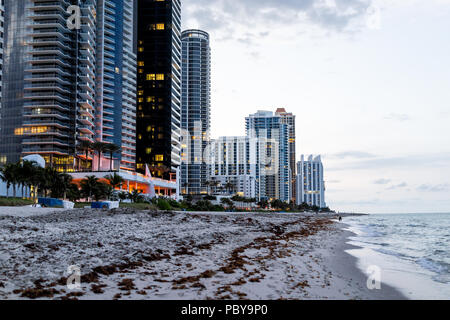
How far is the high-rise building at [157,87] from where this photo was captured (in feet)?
588

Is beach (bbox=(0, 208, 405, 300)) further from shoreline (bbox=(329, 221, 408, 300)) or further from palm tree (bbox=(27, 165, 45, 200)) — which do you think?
palm tree (bbox=(27, 165, 45, 200))

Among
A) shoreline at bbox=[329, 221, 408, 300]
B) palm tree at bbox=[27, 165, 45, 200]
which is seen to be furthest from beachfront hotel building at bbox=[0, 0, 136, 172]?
shoreline at bbox=[329, 221, 408, 300]

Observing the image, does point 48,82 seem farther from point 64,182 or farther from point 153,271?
point 153,271

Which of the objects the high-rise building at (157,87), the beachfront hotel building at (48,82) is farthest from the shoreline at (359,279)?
the high-rise building at (157,87)

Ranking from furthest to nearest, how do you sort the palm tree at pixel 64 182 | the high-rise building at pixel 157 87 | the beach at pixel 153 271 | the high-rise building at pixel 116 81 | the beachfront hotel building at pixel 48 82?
the high-rise building at pixel 157 87, the high-rise building at pixel 116 81, the beachfront hotel building at pixel 48 82, the palm tree at pixel 64 182, the beach at pixel 153 271

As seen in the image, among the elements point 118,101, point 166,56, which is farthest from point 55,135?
point 166,56

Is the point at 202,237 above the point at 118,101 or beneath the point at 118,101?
beneath

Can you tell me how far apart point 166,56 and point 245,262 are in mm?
182544

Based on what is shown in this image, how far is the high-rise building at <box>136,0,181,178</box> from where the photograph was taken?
179125mm

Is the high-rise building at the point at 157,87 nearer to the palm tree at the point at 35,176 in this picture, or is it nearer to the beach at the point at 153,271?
the palm tree at the point at 35,176

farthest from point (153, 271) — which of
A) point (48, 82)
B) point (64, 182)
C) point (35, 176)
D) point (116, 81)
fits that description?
point (116, 81)

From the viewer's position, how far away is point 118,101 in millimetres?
157750

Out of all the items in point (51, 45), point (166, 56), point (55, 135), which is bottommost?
point (55, 135)
